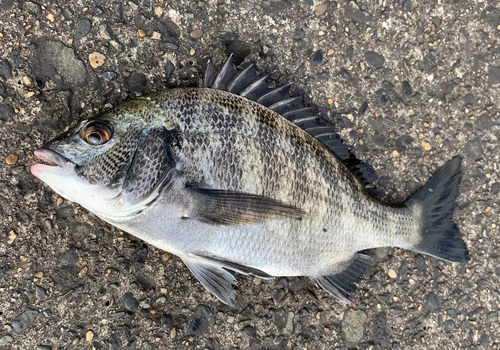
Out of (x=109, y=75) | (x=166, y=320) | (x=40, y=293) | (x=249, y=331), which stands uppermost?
(x=109, y=75)

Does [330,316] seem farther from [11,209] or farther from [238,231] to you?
[11,209]

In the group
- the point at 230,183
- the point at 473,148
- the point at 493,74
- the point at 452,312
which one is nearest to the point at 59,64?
the point at 230,183

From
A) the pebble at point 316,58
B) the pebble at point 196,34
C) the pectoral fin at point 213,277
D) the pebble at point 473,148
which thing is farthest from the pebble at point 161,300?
the pebble at point 473,148

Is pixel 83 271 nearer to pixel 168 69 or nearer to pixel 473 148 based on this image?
pixel 168 69

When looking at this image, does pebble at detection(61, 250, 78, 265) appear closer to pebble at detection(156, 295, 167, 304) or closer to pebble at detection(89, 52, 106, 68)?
pebble at detection(156, 295, 167, 304)

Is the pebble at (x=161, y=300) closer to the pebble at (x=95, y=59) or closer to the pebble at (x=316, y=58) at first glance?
the pebble at (x=95, y=59)

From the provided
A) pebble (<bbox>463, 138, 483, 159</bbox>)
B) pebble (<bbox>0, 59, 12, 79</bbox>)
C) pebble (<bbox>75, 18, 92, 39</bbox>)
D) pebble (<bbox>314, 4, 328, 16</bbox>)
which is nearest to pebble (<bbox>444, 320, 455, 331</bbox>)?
pebble (<bbox>463, 138, 483, 159</bbox>)
